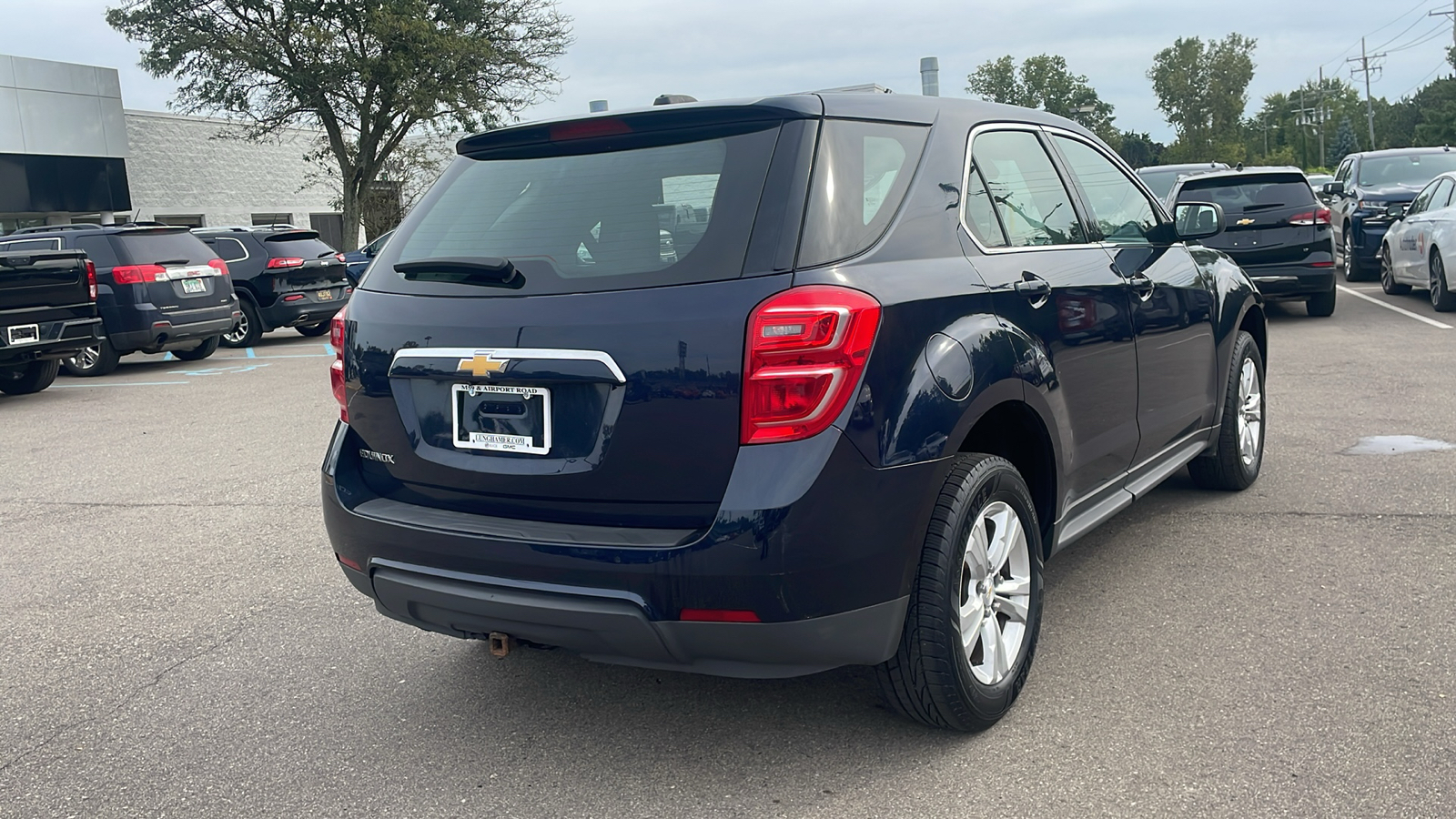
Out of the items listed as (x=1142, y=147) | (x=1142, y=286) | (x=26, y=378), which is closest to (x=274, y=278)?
(x=26, y=378)

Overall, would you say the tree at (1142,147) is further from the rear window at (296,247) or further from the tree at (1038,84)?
the rear window at (296,247)

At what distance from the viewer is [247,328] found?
55.3 feet

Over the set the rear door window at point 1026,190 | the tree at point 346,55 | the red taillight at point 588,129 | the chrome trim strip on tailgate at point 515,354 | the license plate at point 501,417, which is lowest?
the license plate at point 501,417

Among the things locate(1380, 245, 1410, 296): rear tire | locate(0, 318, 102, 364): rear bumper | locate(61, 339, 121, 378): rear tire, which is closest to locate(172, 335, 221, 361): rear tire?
locate(61, 339, 121, 378): rear tire

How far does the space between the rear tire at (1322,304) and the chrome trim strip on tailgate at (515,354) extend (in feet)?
39.3

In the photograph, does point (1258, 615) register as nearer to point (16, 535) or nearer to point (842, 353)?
point (842, 353)

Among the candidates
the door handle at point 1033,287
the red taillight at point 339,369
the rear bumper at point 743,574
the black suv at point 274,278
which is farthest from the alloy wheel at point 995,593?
the black suv at point 274,278

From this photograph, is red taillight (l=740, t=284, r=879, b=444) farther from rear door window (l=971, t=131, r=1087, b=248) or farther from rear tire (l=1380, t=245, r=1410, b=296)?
rear tire (l=1380, t=245, r=1410, b=296)

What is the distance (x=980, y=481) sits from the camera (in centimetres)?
324

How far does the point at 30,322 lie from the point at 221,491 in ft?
18.5

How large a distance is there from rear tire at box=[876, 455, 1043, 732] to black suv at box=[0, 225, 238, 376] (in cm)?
1164

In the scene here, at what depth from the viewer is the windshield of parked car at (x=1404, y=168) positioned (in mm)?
17219

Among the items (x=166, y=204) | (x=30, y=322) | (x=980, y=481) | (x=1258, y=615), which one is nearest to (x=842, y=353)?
(x=980, y=481)

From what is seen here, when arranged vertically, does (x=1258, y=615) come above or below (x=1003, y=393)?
below
